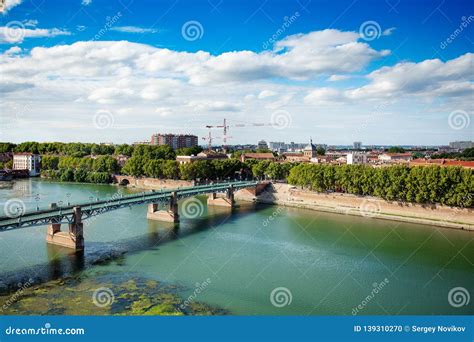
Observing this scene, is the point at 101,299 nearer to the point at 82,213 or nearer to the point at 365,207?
the point at 82,213

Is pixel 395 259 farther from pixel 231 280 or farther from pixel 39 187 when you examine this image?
pixel 39 187

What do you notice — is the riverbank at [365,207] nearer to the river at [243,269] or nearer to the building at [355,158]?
the river at [243,269]

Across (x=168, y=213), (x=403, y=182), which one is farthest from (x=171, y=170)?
(x=403, y=182)

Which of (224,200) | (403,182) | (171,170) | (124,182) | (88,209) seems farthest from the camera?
(124,182)

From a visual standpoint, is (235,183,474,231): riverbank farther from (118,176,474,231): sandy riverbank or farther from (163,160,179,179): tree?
(163,160,179,179): tree

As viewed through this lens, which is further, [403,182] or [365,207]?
[365,207]

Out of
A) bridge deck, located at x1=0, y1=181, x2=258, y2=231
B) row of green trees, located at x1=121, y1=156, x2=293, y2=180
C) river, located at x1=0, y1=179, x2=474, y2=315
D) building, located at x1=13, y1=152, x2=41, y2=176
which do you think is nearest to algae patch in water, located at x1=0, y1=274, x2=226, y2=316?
river, located at x1=0, y1=179, x2=474, y2=315
